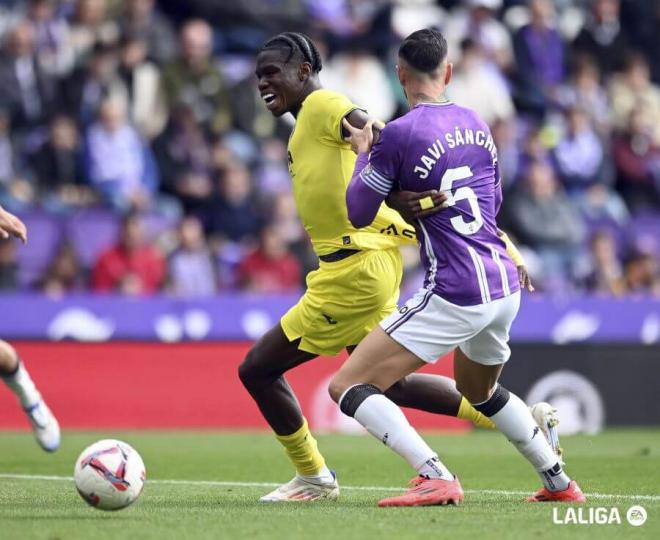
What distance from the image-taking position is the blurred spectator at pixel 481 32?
18875 millimetres

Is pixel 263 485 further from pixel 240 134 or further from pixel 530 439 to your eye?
pixel 240 134

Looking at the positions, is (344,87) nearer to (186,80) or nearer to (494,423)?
(186,80)

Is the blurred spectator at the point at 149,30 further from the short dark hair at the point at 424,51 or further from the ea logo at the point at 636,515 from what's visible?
the ea logo at the point at 636,515

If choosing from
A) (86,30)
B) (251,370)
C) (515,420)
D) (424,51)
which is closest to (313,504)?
(251,370)

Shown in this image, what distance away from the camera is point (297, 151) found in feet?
25.3

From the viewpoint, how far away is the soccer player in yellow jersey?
761cm

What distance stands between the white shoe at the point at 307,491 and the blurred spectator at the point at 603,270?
29.6 feet

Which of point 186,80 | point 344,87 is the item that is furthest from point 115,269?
point 344,87

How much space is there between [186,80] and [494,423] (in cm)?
1023

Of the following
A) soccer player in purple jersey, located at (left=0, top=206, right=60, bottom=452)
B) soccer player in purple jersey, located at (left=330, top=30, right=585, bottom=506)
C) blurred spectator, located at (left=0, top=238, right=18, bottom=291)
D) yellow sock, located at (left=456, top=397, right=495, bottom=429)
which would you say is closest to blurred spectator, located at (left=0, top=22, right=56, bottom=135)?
blurred spectator, located at (left=0, top=238, right=18, bottom=291)

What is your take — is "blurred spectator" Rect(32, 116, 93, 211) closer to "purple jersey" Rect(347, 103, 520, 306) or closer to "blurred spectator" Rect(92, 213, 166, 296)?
"blurred spectator" Rect(92, 213, 166, 296)

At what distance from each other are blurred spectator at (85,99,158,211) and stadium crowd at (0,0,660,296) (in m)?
0.02

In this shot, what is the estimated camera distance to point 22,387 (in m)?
7.50

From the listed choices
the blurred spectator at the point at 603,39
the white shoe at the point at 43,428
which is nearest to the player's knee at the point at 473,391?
the white shoe at the point at 43,428
